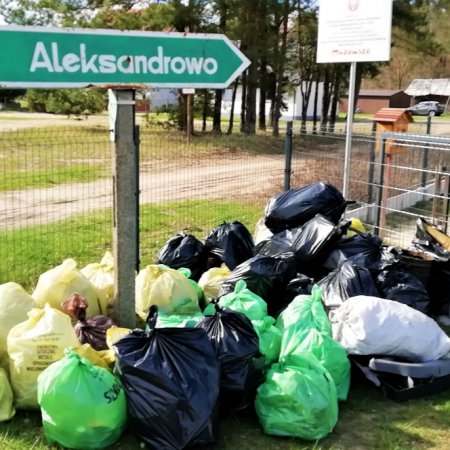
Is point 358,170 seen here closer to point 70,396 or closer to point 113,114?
point 113,114

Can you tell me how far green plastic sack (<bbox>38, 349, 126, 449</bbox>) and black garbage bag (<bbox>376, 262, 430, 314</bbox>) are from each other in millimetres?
2115

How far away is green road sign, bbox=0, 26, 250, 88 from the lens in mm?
2818

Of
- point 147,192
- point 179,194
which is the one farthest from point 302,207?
point 147,192

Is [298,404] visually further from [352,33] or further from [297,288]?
[352,33]

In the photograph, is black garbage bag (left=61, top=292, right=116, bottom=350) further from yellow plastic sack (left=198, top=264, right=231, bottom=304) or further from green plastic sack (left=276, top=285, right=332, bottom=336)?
green plastic sack (left=276, top=285, right=332, bottom=336)

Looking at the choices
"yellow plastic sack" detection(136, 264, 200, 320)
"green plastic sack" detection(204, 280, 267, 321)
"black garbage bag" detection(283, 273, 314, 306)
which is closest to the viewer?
"green plastic sack" detection(204, 280, 267, 321)

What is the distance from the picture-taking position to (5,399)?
299 cm

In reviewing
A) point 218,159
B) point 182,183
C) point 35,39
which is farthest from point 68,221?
point 218,159

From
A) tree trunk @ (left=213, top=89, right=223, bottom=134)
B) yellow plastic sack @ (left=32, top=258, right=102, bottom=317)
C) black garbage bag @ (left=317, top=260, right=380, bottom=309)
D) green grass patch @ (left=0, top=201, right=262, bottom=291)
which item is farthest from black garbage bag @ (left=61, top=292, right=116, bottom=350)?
tree trunk @ (left=213, top=89, right=223, bottom=134)

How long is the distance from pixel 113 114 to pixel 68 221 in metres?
4.34

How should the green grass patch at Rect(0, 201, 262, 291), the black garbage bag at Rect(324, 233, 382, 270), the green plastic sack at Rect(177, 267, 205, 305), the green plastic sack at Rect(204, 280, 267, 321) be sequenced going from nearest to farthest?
the green plastic sack at Rect(204, 280, 267, 321) < the green plastic sack at Rect(177, 267, 205, 305) < the black garbage bag at Rect(324, 233, 382, 270) < the green grass patch at Rect(0, 201, 262, 291)

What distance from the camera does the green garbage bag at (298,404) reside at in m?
2.89

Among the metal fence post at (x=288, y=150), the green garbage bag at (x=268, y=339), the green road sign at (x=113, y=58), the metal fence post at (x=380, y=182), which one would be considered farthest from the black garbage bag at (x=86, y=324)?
the metal fence post at (x=380, y=182)

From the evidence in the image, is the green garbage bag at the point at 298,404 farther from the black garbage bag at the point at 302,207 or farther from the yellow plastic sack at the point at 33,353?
the black garbage bag at the point at 302,207
